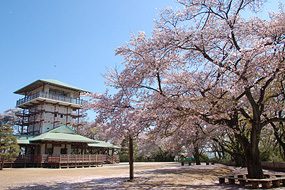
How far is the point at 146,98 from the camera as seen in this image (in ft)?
32.0

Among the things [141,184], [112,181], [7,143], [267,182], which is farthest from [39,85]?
[267,182]

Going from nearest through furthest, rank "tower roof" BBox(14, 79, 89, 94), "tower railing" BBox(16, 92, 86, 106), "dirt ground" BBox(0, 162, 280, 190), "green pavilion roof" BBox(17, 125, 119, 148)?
"dirt ground" BBox(0, 162, 280, 190)
"green pavilion roof" BBox(17, 125, 119, 148)
"tower railing" BBox(16, 92, 86, 106)
"tower roof" BBox(14, 79, 89, 94)

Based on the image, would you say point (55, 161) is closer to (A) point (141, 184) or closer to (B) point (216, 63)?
(A) point (141, 184)

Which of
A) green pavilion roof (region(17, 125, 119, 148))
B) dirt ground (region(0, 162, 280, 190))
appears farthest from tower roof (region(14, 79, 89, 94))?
dirt ground (region(0, 162, 280, 190))

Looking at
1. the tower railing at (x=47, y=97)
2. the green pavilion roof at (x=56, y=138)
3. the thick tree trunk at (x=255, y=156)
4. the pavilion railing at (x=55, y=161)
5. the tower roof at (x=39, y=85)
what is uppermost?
the tower roof at (x=39, y=85)

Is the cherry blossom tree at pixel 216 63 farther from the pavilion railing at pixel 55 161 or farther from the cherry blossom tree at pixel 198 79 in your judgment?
the pavilion railing at pixel 55 161

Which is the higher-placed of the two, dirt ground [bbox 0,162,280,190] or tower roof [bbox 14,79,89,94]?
tower roof [bbox 14,79,89,94]

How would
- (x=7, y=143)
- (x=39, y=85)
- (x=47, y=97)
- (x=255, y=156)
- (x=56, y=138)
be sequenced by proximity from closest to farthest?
(x=255, y=156), (x=7, y=143), (x=56, y=138), (x=47, y=97), (x=39, y=85)

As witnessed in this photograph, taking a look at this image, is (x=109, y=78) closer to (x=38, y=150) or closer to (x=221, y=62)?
(x=221, y=62)

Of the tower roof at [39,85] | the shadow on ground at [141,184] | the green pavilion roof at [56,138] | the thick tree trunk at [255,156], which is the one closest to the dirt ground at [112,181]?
the shadow on ground at [141,184]

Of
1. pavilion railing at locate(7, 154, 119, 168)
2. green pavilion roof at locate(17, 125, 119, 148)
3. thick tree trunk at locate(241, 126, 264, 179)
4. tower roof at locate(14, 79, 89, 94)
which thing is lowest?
pavilion railing at locate(7, 154, 119, 168)

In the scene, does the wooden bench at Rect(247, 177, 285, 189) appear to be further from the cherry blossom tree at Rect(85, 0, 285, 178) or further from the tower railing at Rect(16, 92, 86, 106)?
the tower railing at Rect(16, 92, 86, 106)

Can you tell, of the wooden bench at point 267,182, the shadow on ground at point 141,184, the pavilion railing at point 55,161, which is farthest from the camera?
the pavilion railing at point 55,161

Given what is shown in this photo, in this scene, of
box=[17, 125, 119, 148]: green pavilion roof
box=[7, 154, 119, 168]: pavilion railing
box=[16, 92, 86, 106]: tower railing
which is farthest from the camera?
box=[16, 92, 86, 106]: tower railing
